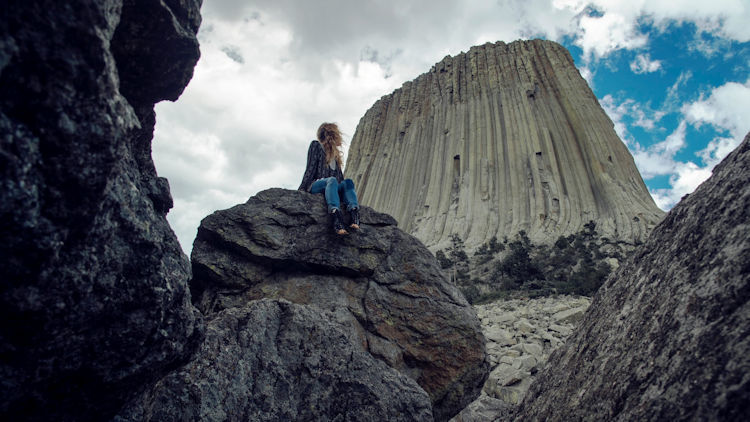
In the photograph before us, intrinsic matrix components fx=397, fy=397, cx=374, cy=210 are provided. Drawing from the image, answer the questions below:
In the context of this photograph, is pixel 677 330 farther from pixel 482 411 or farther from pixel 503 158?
pixel 503 158

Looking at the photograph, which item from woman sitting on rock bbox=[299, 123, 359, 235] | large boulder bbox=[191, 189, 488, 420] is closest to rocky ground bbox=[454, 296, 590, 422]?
large boulder bbox=[191, 189, 488, 420]

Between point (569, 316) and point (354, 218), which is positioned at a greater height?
point (354, 218)

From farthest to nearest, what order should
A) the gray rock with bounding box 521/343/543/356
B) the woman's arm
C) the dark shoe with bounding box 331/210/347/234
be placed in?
the gray rock with bounding box 521/343/543/356 < the woman's arm < the dark shoe with bounding box 331/210/347/234

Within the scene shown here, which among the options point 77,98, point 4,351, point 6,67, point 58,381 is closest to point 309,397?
→ point 58,381

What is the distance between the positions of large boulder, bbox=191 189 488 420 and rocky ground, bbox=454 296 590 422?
509 millimetres

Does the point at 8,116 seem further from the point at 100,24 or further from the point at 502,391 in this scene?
the point at 502,391

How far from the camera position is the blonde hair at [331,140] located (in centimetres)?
448

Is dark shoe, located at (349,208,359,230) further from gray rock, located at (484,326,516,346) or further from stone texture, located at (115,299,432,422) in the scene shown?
gray rock, located at (484,326,516,346)

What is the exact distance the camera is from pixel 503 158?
71.8 feet

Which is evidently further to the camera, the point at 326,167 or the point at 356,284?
the point at 326,167

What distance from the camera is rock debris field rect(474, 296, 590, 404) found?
451 cm

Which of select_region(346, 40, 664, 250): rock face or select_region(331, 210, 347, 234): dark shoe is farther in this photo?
select_region(346, 40, 664, 250): rock face

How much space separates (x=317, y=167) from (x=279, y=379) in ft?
9.04

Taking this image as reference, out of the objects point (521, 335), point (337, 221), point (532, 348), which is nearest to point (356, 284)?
point (337, 221)
